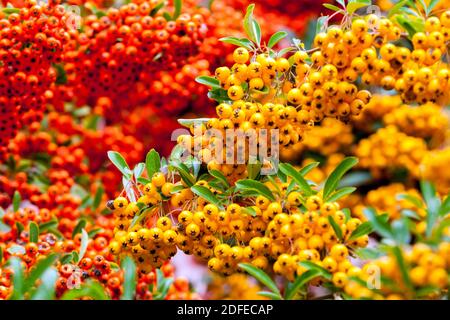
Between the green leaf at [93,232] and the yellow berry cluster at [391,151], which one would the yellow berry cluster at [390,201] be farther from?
the green leaf at [93,232]

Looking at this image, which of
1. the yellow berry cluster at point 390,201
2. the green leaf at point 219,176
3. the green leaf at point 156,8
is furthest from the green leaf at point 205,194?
the yellow berry cluster at point 390,201

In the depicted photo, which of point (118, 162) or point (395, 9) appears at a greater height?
point (395, 9)

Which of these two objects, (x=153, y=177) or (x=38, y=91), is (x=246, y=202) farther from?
(x=38, y=91)

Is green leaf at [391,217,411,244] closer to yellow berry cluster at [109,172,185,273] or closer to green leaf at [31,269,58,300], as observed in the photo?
yellow berry cluster at [109,172,185,273]

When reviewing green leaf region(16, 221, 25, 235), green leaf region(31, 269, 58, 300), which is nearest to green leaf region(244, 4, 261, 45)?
green leaf region(31, 269, 58, 300)

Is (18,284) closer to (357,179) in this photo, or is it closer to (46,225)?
(46,225)

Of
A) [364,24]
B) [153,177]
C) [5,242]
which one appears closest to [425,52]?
[364,24]

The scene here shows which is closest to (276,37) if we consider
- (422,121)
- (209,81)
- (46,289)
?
(209,81)
